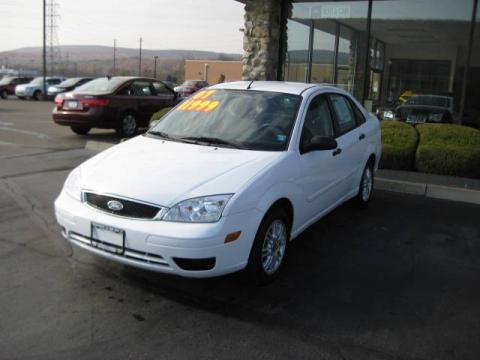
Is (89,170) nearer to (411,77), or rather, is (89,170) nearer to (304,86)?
(304,86)

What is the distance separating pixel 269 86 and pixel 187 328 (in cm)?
278

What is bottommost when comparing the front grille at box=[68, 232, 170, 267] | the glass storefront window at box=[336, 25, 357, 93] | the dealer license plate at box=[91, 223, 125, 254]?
the front grille at box=[68, 232, 170, 267]

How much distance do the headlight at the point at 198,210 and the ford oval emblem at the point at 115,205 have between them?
36 cm

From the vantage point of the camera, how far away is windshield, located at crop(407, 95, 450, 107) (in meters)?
11.9

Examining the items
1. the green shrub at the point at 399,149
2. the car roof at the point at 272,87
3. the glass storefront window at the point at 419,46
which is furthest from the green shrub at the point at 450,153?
the car roof at the point at 272,87

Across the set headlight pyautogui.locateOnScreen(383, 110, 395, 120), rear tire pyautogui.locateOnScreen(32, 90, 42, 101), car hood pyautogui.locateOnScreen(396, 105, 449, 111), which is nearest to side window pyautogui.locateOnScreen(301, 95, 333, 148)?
car hood pyautogui.locateOnScreen(396, 105, 449, 111)

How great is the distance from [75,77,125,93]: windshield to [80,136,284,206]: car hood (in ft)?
27.8

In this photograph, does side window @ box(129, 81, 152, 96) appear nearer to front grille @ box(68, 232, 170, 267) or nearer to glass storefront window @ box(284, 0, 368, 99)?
glass storefront window @ box(284, 0, 368, 99)

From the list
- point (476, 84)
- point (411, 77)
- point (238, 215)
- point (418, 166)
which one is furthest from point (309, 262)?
point (411, 77)

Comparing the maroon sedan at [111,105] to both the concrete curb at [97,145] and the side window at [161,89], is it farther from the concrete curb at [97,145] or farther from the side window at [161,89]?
the concrete curb at [97,145]

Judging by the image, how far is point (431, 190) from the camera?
764 cm

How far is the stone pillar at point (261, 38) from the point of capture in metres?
11.8

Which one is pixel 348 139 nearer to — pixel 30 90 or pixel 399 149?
pixel 399 149

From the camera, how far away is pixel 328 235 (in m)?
5.58
